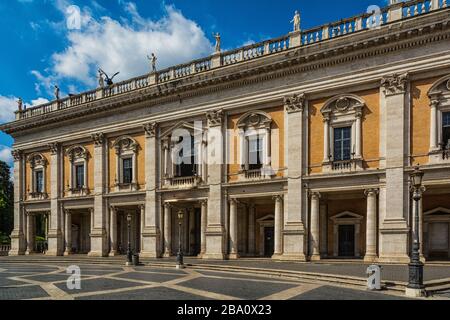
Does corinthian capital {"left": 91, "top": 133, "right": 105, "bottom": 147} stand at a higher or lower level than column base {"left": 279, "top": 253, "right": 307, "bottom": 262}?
higher

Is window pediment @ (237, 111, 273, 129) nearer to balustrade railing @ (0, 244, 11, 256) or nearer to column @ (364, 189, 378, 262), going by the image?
column @ (364, 189, 378, 262)

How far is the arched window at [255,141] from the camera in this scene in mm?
25703

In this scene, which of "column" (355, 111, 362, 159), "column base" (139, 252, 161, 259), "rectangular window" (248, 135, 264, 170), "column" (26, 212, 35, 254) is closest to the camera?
"column" (355, 111, 362, 159)

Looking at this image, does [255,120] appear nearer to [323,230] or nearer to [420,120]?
[323,230]

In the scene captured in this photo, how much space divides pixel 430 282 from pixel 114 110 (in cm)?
2512

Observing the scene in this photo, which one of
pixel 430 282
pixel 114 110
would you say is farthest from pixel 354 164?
pixel 114 110

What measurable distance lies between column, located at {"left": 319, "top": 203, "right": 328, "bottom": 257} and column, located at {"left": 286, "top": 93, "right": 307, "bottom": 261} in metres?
1.55

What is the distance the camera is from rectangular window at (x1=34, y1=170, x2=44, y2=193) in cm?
3769

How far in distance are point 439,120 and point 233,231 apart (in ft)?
44.1

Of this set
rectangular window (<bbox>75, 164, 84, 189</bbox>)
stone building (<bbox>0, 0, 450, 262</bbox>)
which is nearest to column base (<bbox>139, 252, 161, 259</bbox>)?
stone building (<bbox>0, 0, 450, 262</bbox>)

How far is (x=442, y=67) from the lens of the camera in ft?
67.2

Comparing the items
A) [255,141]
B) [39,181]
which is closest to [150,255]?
[255,141]

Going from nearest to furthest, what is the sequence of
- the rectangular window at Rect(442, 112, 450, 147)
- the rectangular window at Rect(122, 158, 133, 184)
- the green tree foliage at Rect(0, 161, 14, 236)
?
1. the rectangular window at Rect(442, 112, 450, 147)
2. the rectangular window at Rect(122, 158, 133, 184)
3. the green tree foliage at Rect(0, 161, 14, 236)
